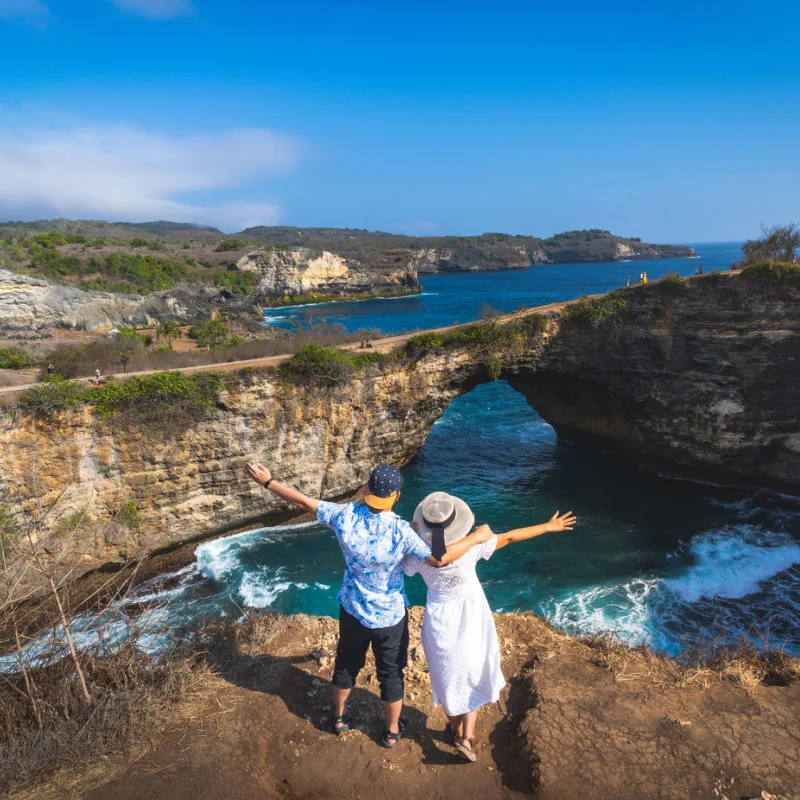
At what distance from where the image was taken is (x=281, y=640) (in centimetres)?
655

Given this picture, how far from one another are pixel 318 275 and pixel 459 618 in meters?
83.2

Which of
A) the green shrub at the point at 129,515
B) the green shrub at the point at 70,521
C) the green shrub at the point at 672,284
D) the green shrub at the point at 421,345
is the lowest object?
the green shrub at the point at 129,515

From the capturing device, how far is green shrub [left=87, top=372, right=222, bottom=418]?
14.3 m

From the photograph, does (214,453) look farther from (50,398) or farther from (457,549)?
(457,549)

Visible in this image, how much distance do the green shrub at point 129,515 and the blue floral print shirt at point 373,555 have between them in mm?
13215

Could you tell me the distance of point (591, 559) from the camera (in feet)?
50.9

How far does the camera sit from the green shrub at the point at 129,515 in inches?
585

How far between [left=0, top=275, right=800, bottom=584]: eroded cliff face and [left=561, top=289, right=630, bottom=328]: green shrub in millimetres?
263

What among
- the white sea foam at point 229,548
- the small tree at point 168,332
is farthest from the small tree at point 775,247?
the small tree at point 168,332

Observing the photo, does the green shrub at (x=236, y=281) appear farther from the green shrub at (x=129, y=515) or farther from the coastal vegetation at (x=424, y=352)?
the green shrub at (x=129, y=515)

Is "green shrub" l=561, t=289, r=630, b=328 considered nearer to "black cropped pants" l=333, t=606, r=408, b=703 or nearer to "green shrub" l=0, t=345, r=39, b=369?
"black cropped pants" l=333, t=606, r=408, b=703

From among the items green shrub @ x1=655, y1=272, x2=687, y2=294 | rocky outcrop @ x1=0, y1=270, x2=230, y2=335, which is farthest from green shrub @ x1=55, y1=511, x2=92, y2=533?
rocky outcrop @ x1=0, y1=270, x2=230, y2=335

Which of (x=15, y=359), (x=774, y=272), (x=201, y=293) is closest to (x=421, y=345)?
(x=774, y=272)

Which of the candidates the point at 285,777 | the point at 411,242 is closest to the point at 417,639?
the point at 285,777
